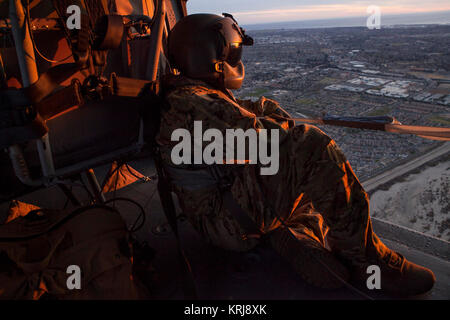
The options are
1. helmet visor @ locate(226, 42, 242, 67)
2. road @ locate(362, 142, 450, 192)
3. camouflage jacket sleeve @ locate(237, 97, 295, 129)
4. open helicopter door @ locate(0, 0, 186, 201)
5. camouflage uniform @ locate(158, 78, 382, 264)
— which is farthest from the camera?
road @ locate(362, 142, 450, 192)

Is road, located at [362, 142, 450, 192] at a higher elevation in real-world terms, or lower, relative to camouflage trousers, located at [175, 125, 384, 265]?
lower

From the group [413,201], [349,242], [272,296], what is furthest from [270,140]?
Answer: [413,201]

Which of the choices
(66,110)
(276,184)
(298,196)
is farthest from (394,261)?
(66,110)

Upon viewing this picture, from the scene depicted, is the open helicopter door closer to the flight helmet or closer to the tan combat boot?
the flight helmet

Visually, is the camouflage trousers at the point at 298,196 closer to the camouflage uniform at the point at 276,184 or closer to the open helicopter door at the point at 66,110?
the camouflage uniform at the point at 276,184

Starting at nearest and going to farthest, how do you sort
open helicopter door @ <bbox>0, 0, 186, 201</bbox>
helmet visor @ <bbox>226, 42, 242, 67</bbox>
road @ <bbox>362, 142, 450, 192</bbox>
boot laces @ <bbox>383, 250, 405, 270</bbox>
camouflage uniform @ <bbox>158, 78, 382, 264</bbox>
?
open helicopter door @ <bbox>0, 0, 186, 201</bbox>
camouflage uniform @ <bbox>158, 78, 382, 264</bbox>
boot laces @ <bbox>383, 250, 405, 270</bbox>
helmet visor @ <bbox>226, 42, 242, 67</bbox>
road @ <bbox>362, 142, 450, 192</bbox>
